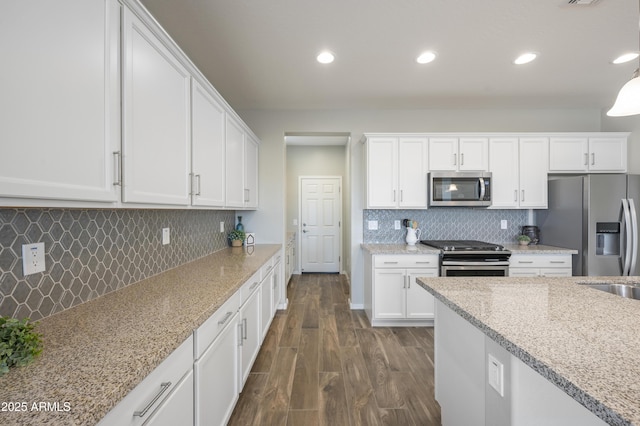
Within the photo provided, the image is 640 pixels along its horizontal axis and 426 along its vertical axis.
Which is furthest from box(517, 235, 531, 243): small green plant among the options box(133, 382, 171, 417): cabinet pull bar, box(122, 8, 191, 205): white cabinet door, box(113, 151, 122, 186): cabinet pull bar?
box(113, 151, 122, 186): cabinet pull bar

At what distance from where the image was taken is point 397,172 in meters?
3.45

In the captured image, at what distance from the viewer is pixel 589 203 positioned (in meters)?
2.95

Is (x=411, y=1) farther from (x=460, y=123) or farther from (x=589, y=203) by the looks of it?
(x=589, y=203)

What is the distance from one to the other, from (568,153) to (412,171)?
1916 mm

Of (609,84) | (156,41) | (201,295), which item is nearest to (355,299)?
(201,295)

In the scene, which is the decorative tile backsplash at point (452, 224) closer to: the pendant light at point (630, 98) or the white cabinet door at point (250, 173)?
the white cabinet door at point (250, 173)

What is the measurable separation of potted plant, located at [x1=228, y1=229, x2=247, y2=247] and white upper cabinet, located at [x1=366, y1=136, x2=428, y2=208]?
1.63 m

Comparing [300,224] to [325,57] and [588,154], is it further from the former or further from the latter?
[588,154]

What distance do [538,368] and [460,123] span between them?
144 inches

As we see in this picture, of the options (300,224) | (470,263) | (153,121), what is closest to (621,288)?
(470,263)

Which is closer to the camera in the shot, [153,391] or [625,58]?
[153,391]

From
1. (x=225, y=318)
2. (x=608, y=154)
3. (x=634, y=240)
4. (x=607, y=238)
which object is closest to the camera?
(x=225, y=318)

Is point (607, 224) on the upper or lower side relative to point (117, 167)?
lower

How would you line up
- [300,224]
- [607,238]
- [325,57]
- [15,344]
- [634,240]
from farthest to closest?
[300,224]
[607,238]
[634,240]
[325,57]
[15,344]
